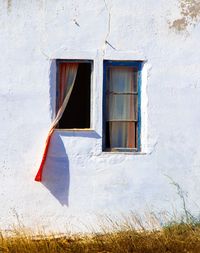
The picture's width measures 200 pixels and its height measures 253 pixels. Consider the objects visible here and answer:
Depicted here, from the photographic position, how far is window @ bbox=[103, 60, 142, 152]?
7930 mm

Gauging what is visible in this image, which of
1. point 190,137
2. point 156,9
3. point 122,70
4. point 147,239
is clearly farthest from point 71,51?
point 147,239

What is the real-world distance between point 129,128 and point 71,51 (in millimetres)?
1394

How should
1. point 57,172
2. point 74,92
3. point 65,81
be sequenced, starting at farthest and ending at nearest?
point 74,92 → point 65,81 → point 57,172

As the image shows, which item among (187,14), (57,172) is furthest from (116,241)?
(187,14)

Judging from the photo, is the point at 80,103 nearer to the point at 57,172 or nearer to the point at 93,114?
the point at 93,114

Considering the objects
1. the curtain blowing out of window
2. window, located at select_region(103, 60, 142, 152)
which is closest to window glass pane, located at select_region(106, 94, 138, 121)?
window, located at select_region(103, 60, 142, 152)

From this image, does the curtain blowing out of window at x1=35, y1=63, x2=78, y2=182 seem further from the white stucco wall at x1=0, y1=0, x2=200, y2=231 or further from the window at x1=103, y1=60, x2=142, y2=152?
the window at x1=103, y1=60, x2=142, y2=152

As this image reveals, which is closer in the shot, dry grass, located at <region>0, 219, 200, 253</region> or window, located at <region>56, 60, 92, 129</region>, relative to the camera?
dry grass, located at <region>0, 219, 200, 253</region>

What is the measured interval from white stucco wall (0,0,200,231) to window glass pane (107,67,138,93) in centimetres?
19

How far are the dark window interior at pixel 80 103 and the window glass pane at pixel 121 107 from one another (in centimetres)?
32

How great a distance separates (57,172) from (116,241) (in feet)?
4.18

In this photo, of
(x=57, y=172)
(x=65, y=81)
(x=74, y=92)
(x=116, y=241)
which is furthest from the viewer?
(x=74, y=92)

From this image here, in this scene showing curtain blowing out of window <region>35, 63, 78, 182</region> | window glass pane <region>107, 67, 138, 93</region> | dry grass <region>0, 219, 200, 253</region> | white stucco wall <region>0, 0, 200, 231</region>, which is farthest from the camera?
window glass pane <region>107, 67, 138, 93</region>

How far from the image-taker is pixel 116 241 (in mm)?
7363
